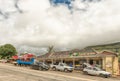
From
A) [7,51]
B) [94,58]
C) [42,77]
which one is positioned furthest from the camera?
[7,51]

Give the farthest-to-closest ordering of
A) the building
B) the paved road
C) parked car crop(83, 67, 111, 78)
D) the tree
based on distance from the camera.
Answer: the tree < the building < parked car crop(83, 67, 111, 78) < the paved road

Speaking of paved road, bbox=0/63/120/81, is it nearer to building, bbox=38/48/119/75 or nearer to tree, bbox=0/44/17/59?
building, bbox=38/48/119/75

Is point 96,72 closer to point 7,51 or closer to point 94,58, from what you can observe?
point 94,58

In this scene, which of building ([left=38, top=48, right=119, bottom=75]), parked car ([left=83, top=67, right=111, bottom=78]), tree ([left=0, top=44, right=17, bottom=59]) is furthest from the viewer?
tree ([left=0, top=44, right=17, bottom=59])

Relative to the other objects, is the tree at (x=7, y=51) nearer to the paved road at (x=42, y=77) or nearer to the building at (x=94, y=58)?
the building at (x=94, y=58)

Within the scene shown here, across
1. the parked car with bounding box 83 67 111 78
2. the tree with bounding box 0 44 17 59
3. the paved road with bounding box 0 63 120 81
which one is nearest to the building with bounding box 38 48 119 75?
the parked car with bounding box 83 67 111 78

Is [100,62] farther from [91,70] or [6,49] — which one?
[6,49]

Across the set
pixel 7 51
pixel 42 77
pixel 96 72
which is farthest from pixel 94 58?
pixel 7 51

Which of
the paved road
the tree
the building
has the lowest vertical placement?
the paved road

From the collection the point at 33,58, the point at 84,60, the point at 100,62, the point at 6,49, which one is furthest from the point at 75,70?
the point at 6,49

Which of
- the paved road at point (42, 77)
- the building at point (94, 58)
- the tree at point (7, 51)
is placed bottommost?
the paved road at point (42, 77)

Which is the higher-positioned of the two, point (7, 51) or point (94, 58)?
point (7, 51)

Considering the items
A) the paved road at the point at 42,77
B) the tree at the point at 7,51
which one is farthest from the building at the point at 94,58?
the tree at the point at 7,51

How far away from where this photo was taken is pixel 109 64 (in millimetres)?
41062
